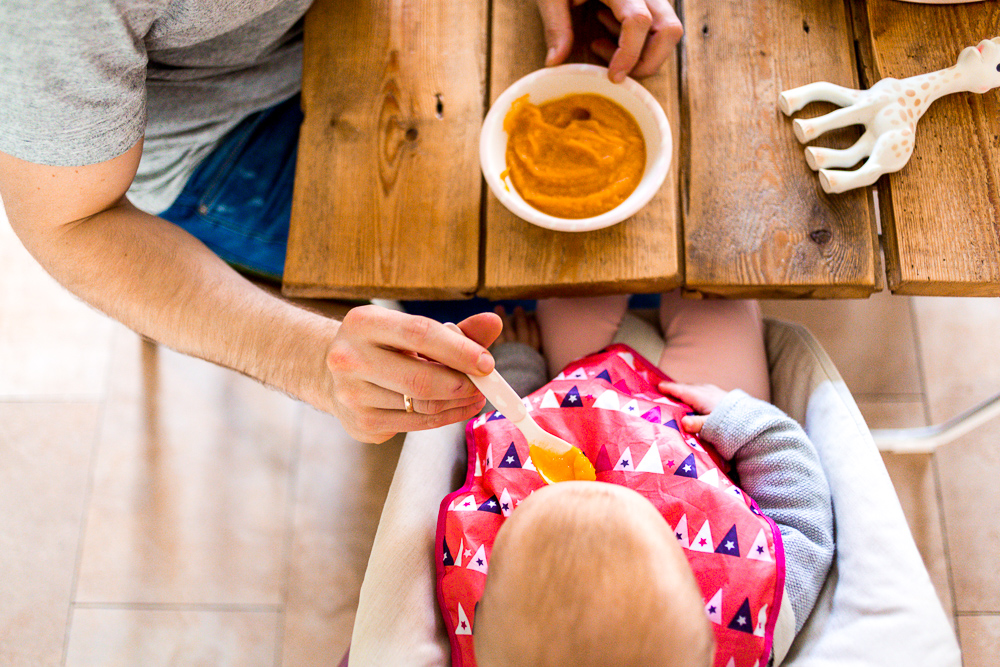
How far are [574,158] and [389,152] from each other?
0.25 m

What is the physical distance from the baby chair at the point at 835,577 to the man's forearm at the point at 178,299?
19 cm

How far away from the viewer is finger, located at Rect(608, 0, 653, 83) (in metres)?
0.80

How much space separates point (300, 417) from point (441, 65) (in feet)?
2.90

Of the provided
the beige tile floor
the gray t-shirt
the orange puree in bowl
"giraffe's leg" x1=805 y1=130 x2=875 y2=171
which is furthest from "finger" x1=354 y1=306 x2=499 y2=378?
the beige tile floor

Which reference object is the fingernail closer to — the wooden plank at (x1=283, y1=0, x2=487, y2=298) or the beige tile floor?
the wooden plank at (x1=283, y1=0, x2=487, y2=298)

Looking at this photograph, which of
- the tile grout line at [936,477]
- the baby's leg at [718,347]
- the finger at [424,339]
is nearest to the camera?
the finger at [424,339]

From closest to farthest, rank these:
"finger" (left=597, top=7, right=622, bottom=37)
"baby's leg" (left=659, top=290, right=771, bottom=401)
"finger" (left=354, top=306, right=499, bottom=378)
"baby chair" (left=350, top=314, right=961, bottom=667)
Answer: "finger" (left=354, top=306, right=499, bottom=378), "baby chair" (left=350, top=314, right=961, bottom=667), "finger" (left=597, top=7, right=622, bottom=37), "baby's leg" (left=659, top=290, right=771, bottom=401)

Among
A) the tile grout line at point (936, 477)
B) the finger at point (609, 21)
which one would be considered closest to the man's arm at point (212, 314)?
the finger at point (609, 21)

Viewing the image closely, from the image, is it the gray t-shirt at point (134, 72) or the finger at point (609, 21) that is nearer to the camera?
the gray t-shirt at point (134, 72)

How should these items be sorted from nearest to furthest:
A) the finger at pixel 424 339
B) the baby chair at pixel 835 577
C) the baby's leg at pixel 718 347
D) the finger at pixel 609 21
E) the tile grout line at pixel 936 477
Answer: the finger at pixel 424 339, the baby chair at pixel 835 577, the finger at pixel 609 21, the baby's leg at pixel 718 347, the tile grout line at pixel 936 477

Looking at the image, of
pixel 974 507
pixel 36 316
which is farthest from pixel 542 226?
pixel 36 316

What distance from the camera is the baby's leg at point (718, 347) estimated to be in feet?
3.44

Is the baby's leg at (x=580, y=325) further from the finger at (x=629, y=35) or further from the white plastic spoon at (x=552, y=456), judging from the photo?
the finger at (x=629, y=35)

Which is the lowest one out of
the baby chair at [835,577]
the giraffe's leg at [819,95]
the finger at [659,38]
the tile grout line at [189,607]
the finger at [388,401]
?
the tile grout line at [189,607]
